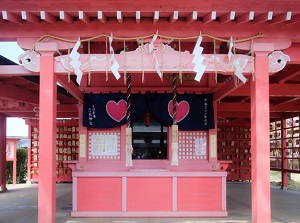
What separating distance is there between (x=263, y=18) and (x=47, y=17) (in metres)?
3.50

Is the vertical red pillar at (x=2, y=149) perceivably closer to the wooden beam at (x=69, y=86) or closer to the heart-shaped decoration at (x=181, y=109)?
the wooden beam at (x=69, y=86)

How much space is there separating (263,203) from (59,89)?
23.5 feet

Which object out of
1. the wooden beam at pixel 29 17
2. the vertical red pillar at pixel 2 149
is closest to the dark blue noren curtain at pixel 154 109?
the wooden beam at pixel 29 17

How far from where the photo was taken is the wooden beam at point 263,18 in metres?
6.65

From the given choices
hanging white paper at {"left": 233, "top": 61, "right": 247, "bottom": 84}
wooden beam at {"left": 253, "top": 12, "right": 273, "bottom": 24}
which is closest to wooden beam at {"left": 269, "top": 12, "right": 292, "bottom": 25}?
wooden beam at {"left": 253, "top": 12, "right": 273, "bottom": 24}

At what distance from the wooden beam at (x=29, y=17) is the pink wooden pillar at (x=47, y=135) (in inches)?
15.6

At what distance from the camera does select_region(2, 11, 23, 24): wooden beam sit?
6531mm

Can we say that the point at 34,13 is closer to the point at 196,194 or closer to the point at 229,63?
the point at 229,63

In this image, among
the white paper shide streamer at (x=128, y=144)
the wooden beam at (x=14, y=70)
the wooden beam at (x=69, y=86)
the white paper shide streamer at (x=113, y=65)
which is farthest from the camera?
the white paper shide streamer at (x=128, y=144)

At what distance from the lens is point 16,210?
1038cm

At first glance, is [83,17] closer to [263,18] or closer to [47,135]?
[47,135]

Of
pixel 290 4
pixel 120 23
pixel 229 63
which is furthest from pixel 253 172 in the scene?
pixel 120 23

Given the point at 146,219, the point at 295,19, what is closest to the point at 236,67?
the point at 295,19

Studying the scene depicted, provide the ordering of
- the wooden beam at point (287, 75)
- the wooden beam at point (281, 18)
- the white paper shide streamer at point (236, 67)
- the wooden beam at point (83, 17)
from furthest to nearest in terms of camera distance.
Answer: the wooden beam at point (287, 75) → the white paper shide streamer at point (236, 67) → the wooden beam at point (281, 18) → the wooden beam at point (83, 17)
